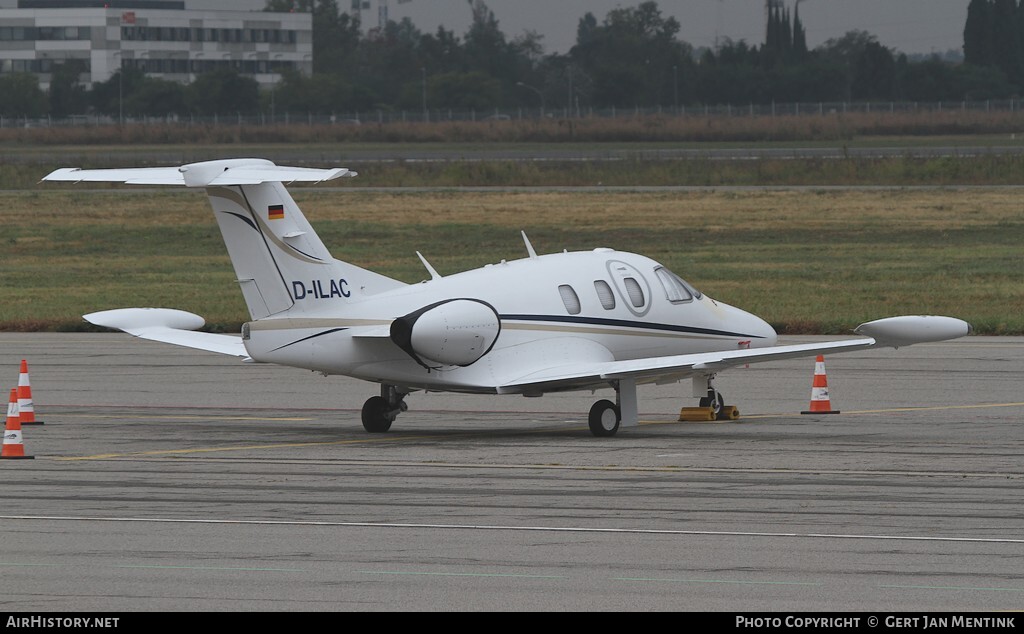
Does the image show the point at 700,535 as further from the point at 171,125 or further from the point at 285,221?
the point at 171,125

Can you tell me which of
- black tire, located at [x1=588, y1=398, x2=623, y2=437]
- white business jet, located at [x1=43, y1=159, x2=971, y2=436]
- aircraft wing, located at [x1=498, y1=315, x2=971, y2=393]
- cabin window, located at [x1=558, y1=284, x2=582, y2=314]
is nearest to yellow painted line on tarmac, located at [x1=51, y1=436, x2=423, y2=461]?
white business jet, located at [x1=43, y1=159, x2=971, y2=436]

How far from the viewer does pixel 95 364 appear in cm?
2973

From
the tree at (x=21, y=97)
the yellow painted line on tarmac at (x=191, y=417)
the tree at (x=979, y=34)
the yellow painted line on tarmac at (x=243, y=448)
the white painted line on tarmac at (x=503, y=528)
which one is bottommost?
the yellow painted line on tarmac at (x=191, y=417)

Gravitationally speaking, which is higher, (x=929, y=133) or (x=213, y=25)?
(x=213, y=25)

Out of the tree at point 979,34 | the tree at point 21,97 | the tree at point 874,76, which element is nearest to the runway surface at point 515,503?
the tree at point 874,76

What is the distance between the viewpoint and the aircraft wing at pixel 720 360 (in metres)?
19.9

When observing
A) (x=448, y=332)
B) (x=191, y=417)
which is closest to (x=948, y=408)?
Answer: (x=448, y=332)

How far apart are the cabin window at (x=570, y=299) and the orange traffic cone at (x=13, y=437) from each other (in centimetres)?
699

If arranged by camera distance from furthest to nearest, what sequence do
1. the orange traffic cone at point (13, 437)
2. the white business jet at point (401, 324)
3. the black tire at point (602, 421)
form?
1. the black tire at point (602, 421)
2. the white business jet at point (401, 324)
3. the orange traffic cone at point (13, 437)

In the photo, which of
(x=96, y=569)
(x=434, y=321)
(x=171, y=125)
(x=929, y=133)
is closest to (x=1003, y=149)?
(x=929, y=133)

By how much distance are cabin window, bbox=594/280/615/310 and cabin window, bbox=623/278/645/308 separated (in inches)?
13.5

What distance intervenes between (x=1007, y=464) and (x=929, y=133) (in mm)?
105671

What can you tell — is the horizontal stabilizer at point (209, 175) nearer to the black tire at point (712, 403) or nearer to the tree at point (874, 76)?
the black tire at point (712, 403)
